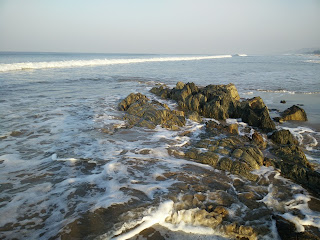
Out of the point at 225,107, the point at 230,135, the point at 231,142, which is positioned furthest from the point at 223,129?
the point at 225,107

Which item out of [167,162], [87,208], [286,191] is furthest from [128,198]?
[286,191]

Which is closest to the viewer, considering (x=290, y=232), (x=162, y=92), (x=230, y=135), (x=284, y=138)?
(x=290, y=232)

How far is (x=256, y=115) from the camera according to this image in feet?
28.1

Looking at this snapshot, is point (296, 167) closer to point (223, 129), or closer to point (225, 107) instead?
point (223, 129)

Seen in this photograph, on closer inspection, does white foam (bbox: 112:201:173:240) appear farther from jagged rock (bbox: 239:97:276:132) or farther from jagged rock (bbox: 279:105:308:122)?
jagged rock (bbox: 279:105:308:122)

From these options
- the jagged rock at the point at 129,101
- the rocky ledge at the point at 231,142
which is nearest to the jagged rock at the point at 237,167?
the rocky ledge at the point at 231,142

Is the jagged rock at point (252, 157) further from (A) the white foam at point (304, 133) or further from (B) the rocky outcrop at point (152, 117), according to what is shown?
(B) the rocky outcrop at point (152, 117)

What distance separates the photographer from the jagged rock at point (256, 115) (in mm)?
7969

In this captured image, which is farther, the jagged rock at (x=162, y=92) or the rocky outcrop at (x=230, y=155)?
the jagged rock at (x=162, y=92)

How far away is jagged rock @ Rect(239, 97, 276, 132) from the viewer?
26.1ft

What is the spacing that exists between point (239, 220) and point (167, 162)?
230 centimetres

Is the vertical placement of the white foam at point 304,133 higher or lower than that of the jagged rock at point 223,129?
lower

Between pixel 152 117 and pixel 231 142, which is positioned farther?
pixel 152 117

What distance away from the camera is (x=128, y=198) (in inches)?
152
